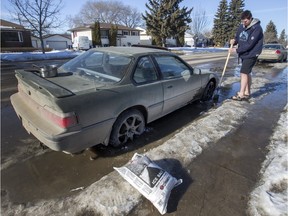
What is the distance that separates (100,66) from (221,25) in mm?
50558

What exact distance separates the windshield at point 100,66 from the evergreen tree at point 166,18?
93.1ft

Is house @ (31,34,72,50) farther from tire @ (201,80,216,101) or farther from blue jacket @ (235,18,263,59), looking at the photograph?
blue jacket @ (235,18,263,59)

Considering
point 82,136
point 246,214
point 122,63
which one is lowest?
point 246,214

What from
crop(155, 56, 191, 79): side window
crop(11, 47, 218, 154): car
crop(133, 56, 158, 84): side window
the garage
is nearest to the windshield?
crop(11, 47, 218, 154): car

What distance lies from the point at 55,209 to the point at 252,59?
5.31 meters

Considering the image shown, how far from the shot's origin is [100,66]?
3.26 meters

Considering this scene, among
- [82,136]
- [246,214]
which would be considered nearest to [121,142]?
[82,136]

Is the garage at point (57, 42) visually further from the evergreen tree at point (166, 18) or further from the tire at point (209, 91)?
the tire at point (209, 91)

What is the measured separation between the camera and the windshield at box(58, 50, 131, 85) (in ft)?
9.54

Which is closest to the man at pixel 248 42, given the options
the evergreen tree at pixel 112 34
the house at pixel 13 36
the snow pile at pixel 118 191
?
the snow pile at pixel 118 191

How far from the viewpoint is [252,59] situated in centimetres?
514

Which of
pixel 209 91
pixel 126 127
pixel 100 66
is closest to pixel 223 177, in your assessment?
pixel 126 127

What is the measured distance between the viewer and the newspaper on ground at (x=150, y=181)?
6.56ft

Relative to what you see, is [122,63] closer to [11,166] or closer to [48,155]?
[48,155]
